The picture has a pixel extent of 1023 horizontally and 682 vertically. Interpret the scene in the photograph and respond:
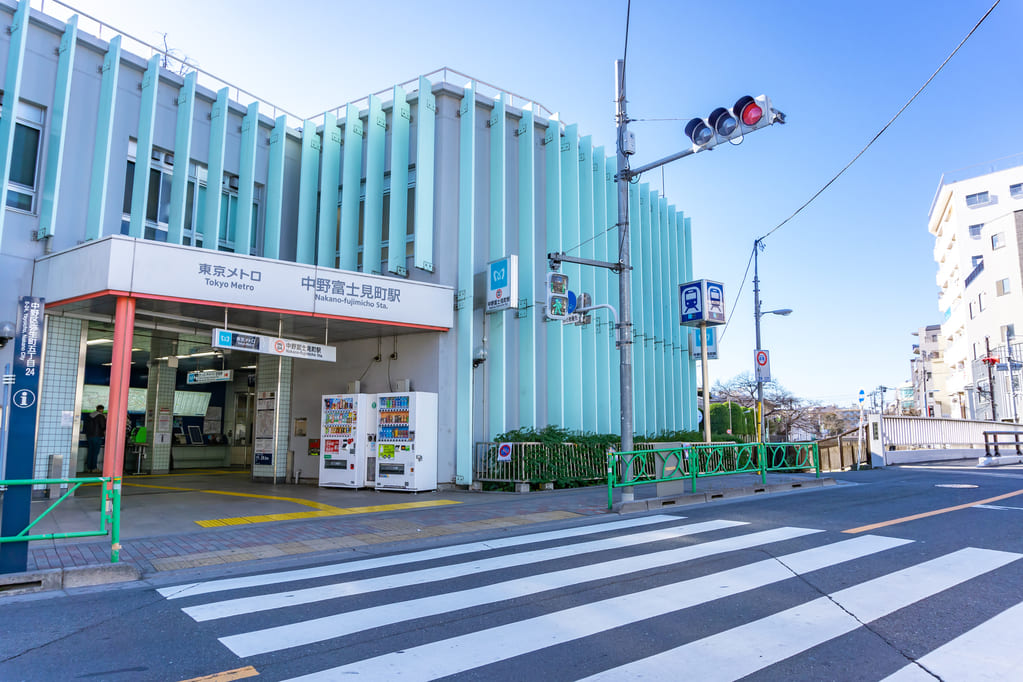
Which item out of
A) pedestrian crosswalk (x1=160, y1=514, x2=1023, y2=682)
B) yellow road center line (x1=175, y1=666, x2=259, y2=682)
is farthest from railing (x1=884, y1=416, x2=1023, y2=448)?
yellow road center line (x1=175, y1=666, x2=259, y2=682)

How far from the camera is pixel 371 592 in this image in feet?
20.5

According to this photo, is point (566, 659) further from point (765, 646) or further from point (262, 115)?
point (262, 115)

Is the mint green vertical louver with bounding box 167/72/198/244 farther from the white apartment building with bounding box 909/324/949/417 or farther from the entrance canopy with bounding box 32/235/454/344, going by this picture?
the white apartment building with bounding box 909/324/949/417

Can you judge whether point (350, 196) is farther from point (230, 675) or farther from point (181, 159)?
point (230, 675)

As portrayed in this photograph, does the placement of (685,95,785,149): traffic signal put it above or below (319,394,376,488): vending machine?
above

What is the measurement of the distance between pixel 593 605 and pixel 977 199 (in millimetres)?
72326

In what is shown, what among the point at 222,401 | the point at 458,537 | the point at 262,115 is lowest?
the point at 458,537

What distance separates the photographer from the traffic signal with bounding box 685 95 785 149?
9.91m

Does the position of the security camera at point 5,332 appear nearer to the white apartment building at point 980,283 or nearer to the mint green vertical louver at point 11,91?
the mint green vertical louver at point 11,91

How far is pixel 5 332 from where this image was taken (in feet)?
41.2

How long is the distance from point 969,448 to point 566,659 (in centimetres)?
3236

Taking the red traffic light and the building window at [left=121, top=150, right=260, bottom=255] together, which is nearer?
the red traffic light

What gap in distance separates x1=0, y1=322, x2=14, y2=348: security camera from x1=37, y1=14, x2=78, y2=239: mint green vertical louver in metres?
2.09

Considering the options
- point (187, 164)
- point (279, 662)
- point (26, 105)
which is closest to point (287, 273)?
point (187, 164)
